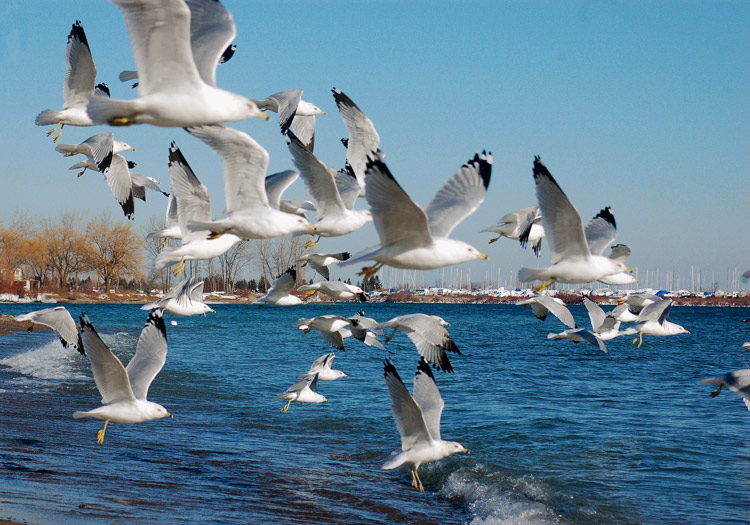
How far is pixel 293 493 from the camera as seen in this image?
30.7 feet

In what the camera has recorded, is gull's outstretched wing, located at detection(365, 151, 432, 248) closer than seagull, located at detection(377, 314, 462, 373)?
Yes

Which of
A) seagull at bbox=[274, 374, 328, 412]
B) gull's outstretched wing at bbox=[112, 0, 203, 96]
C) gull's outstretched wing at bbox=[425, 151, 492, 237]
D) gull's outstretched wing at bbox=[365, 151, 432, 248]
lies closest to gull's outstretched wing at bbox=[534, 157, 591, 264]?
gull's outstretched wing at bbox=[425, 151, 492, 237]

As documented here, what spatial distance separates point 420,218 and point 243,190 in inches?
74.7

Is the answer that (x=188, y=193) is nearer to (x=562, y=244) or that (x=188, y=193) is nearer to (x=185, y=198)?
(x=185, y=198)

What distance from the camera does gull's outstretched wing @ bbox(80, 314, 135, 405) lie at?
7719 millimetres

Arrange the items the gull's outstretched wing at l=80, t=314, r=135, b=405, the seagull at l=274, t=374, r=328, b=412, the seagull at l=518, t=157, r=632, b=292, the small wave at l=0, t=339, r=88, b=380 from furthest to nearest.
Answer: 1. the small wave at l=0, t=339, r=88, b=380
2. the seagull at l=274, t=374, r=328, b=412
3. the gull's outstretched wing at l=80, t=314, r=135, b=405
4. the seagull at l=518, t=157, r=632, b=292

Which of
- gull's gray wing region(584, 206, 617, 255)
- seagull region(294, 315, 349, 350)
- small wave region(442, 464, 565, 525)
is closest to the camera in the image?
gull's gray wing region(584, 206, 617, 255)

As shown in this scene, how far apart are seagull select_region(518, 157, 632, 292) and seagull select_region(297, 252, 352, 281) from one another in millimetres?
3013

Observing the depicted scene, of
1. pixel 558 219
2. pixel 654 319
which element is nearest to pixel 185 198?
pixel 558 219

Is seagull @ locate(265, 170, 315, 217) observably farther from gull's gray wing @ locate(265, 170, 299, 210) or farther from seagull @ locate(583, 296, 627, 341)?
seagull @ locate(583, 296, 627, 341)

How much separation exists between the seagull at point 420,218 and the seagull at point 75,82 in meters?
4.52

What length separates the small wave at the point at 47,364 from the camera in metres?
18.6

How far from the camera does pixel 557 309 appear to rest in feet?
36.9

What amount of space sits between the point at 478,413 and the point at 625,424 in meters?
2.93
